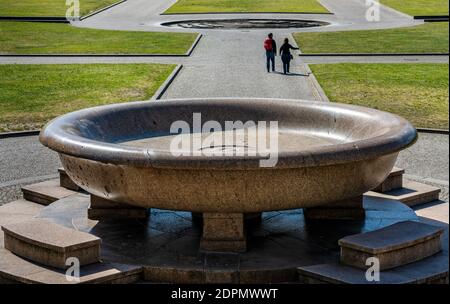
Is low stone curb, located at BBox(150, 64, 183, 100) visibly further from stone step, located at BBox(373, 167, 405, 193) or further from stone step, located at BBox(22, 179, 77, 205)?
stone step, located at BBox(373, 167, 405, 193)

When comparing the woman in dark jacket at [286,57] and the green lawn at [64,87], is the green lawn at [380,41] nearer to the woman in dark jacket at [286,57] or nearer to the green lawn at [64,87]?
the woman in dark jacket at [286,57]

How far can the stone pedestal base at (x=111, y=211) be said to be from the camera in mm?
9430

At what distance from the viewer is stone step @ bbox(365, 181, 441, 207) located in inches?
407

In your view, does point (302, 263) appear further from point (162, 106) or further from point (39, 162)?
point (39, 162)

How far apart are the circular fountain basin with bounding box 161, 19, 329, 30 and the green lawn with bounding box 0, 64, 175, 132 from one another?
14939mm

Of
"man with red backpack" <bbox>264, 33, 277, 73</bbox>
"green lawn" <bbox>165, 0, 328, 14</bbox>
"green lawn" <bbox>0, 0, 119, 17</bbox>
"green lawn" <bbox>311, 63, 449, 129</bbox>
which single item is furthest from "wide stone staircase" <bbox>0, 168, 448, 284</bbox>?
"green lawn" <bbox>165, 0, 328, 14</bbox>

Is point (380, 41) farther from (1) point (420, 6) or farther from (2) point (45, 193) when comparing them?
(2) point (45, 193)

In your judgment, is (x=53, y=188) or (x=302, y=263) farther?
(x=53, y=188)

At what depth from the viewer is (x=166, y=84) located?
2227 cm

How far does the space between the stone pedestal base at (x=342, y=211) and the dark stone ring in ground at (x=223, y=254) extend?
120mm

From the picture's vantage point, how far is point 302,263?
7.96 m

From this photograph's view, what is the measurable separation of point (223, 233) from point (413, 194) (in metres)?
3.29

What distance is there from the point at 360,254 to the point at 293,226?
1.71 metres
